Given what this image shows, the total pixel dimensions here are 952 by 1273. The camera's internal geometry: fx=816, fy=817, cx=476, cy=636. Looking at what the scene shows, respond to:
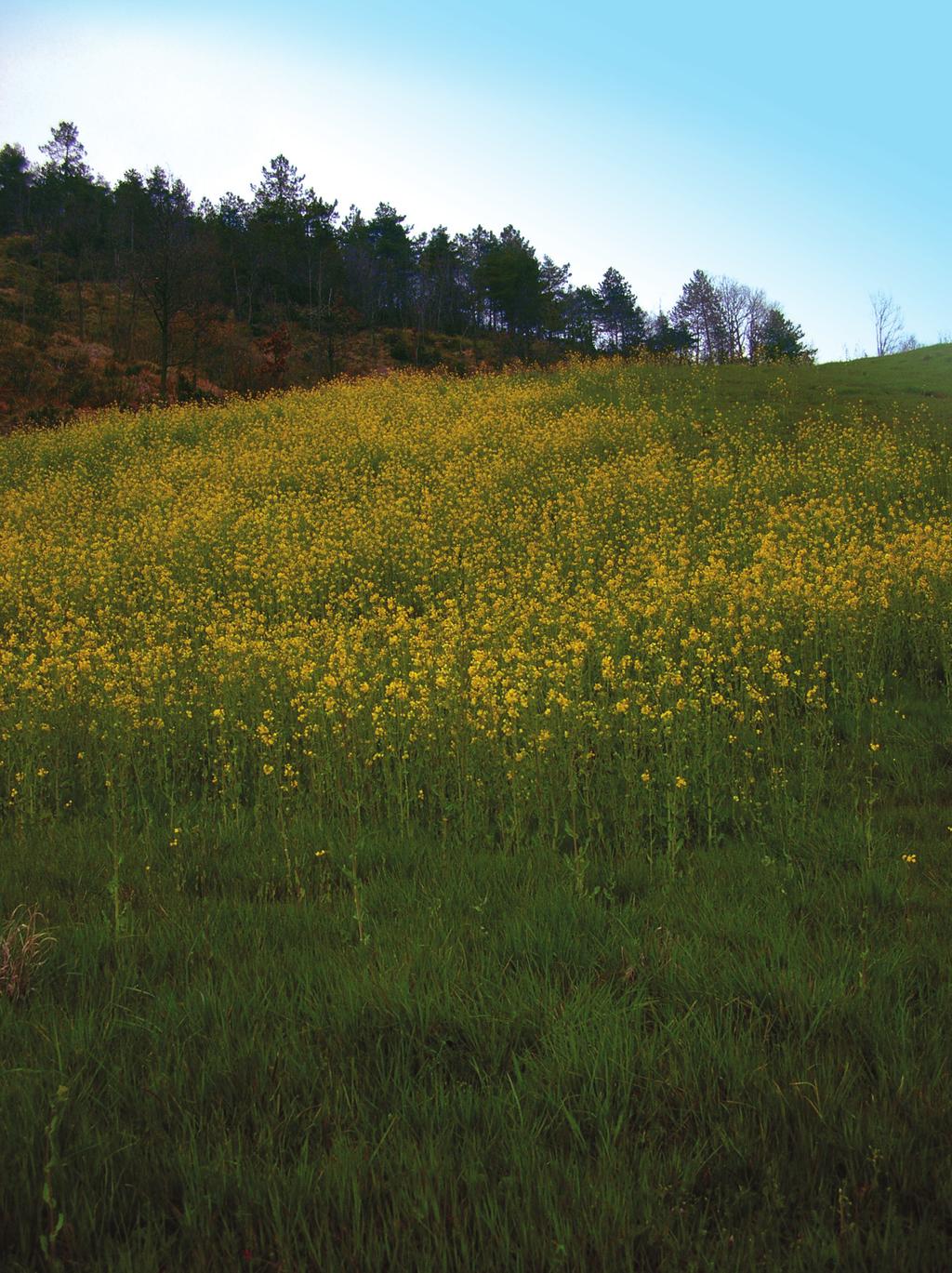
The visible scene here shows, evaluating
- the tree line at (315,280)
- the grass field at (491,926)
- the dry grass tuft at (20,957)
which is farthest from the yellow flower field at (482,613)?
the tree line at (315,280)

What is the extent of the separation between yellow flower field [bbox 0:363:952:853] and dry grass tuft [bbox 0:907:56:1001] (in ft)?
6.91

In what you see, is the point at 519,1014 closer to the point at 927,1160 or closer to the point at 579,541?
the point at 927,1160

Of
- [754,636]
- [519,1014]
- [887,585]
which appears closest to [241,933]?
[519,1014]

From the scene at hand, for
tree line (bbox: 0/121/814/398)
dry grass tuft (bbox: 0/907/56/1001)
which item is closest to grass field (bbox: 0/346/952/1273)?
dry grass tuft (bbox: 0/907/56/1001)

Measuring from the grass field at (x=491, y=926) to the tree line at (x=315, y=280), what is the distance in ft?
128

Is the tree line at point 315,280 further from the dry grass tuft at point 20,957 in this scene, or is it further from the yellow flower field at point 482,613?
the dry grass tuft at point 20,957

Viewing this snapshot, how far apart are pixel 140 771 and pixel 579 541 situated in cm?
799

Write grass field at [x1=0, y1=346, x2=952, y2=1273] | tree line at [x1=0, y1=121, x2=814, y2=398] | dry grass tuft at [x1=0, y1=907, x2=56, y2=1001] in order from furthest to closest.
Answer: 1. tree line at [x1=0, y1=121, x2=814, y2=398]
2. dry grass tuft at [x1=0, y1=907, x2=56, y2=1001]
3. grass field at [x1=0, y1=346, x2=952, y2=1273]

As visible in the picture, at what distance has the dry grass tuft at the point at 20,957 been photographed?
2.88m

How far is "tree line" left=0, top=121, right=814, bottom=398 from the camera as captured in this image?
54250 mm

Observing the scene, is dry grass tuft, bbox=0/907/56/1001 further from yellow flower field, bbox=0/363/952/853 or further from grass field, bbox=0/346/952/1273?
yellow flower field, bbox=0/363/952/853

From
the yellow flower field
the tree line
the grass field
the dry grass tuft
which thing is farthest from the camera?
the tree line

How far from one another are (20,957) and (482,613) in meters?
6.48

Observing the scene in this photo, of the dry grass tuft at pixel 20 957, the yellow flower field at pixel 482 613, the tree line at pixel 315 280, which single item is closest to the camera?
the dry grass tuft at pixel 20 957
